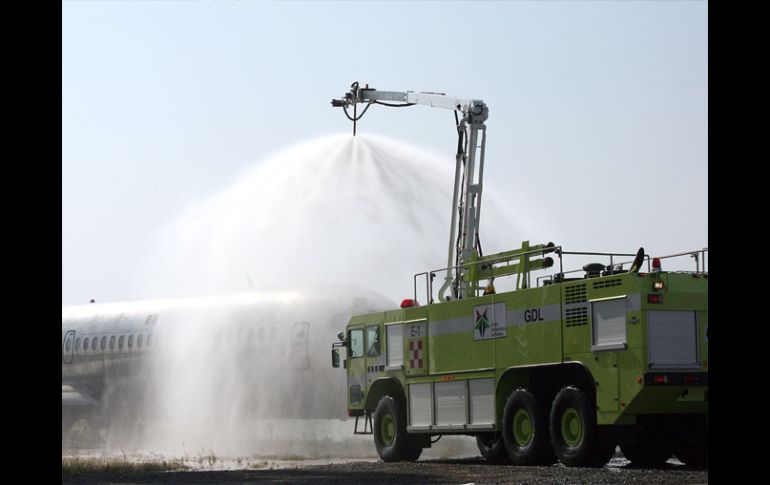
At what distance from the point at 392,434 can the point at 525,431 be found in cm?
418

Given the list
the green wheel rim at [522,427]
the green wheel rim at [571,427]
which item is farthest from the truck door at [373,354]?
the green wheel rim at [571,427]

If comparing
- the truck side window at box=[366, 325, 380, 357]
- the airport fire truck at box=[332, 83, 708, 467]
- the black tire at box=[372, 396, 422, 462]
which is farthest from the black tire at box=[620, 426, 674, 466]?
the truck side window at box=[366, 325, 380, 357]

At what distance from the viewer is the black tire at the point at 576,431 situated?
61.3 ft

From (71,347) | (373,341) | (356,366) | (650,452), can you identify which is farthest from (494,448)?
(71,347)

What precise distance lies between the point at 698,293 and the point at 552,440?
10.1 feet

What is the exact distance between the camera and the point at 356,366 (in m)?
25.6

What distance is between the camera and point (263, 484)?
1736 centimetres

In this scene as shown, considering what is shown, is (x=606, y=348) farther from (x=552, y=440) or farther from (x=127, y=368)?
(x=127, y=368)

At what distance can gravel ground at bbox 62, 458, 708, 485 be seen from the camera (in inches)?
654

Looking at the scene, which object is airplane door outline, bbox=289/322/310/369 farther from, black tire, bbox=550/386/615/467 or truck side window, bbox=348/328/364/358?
black tire, bbox=550/386/615/467

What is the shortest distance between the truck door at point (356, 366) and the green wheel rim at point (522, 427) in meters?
5.17

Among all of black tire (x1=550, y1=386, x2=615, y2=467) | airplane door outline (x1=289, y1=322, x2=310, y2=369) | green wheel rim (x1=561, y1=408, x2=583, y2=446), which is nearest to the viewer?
black tire (x1=550, y1=386, x2=615, y2=467)

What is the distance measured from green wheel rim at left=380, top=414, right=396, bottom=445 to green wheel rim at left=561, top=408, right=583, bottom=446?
515cm
